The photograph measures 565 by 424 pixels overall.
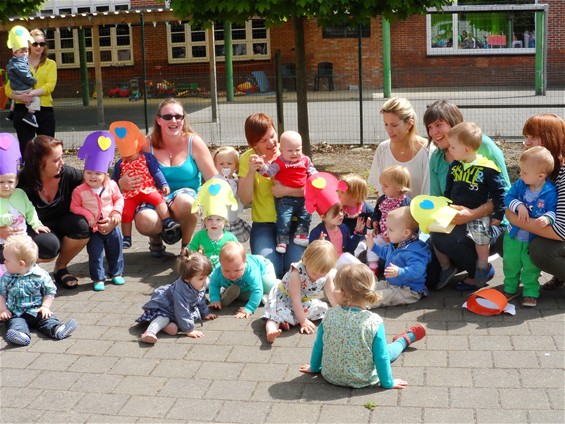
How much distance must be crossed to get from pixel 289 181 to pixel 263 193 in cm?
29

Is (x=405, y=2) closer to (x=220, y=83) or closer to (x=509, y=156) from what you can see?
(x=509, y=156)

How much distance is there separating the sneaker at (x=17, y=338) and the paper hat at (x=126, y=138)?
209 centimetres

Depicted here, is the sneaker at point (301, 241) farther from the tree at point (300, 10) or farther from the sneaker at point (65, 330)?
the tree at point (300, 10)

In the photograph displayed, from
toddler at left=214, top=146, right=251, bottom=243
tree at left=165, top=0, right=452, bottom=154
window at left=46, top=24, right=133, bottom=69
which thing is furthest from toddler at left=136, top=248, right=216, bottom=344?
window at left=46, top=24, right=133, bottom=69

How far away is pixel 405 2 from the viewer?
10758mm

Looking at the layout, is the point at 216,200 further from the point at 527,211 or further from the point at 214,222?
the point at 527,211

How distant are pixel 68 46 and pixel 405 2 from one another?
2486 centimetres

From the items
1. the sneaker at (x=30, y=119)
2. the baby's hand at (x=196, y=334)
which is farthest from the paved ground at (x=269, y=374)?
the sneaker at (x=30, y=119)

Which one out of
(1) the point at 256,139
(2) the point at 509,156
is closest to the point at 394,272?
(1) the point at 256,139

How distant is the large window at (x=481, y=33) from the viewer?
27312 mm

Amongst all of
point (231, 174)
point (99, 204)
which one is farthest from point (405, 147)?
point (99, 204)

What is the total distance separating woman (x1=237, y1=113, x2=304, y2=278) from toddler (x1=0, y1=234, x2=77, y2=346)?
5.88 feet

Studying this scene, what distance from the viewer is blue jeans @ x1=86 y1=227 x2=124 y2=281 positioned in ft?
22.1

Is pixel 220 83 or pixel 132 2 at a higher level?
pixel 132 2
